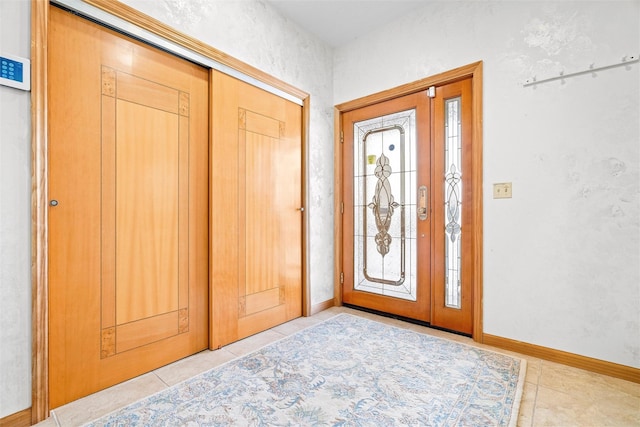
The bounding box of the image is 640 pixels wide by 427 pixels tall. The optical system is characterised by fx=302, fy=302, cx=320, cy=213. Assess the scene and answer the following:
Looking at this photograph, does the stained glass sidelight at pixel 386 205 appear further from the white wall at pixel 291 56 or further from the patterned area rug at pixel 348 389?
the patterned area rug at pixel 348 389

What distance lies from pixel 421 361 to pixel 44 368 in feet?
6.95

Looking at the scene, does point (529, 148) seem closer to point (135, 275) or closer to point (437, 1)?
point (437, 1)

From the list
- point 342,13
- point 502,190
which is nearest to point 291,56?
point 342,13

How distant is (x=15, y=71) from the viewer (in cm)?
139

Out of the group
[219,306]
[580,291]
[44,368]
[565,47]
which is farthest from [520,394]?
[44,368]

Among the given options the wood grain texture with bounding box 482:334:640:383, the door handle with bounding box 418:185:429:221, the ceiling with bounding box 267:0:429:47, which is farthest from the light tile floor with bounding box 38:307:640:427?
the ceiling with bounding box 267:0:429:47

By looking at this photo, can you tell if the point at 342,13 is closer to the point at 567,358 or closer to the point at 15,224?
the point at 15,224

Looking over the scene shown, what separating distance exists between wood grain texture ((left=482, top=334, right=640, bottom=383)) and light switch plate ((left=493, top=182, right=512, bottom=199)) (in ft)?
3.48

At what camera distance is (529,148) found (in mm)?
2160

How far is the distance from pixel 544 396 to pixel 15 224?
2.83 metres

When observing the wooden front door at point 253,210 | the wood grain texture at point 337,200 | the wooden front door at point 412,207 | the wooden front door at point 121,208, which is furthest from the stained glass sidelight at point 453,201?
the wooden front door at point 121,208

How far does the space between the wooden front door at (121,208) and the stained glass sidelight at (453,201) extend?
77.8 inches

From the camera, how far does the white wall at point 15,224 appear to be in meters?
1.37

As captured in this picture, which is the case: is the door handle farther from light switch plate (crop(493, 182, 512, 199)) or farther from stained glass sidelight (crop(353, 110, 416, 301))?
light switch plate (crop(493, 182, 512, 199))
